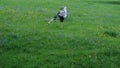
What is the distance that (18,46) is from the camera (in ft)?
64.8

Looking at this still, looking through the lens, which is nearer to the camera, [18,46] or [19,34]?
[18,46]

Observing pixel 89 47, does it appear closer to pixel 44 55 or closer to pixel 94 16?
pixel 44 55

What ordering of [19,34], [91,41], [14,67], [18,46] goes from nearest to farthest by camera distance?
[14,67] < [18,46] < [91,41] < [19,34]

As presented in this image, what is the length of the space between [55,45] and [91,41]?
2.26 metres

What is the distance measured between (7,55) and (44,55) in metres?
1.81

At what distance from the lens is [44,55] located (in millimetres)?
18422

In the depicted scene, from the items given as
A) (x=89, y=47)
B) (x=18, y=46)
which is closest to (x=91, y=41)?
(x=89, y=47)

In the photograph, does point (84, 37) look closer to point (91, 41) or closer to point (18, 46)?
point (91, 41)

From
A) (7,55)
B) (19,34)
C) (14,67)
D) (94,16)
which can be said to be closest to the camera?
(14,67)

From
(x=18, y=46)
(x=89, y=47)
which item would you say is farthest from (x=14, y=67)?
(x=89, y=47)

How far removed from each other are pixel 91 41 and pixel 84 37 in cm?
140

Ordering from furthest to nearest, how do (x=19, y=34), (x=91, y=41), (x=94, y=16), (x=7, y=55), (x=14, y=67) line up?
1. (x=94, y=16)
2. (x=19, y=34)
3. (x=91, y=41)
4. (x=7, y=55)
5. (x=14, y=67)

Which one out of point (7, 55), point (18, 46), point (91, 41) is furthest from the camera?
point (91, 41)

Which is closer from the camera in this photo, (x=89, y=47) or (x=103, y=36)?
(x=89, y=47)
